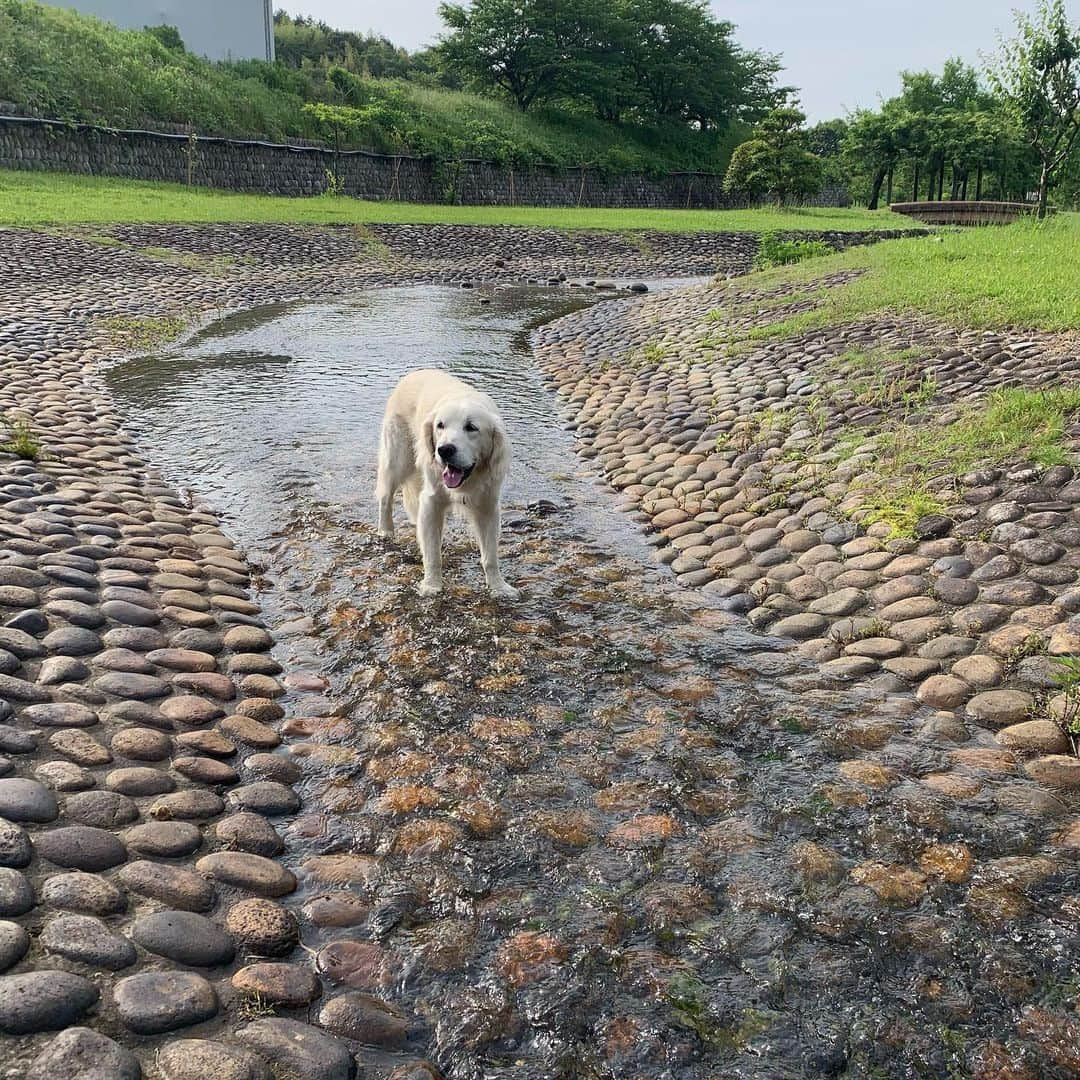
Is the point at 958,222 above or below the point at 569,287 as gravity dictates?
above

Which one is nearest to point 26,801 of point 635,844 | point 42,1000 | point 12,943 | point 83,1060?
point 12,943

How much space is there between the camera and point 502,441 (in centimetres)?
596

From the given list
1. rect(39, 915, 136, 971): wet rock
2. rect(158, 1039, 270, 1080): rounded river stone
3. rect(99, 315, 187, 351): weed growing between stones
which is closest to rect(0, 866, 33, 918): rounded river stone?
rect(39, 915, 136, 971): wet rock

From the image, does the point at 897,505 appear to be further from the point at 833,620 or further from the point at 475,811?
the point at 475,811

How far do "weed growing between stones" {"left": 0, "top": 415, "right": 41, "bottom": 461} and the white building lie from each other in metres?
47.9

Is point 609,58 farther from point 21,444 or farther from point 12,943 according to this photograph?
point 12,943

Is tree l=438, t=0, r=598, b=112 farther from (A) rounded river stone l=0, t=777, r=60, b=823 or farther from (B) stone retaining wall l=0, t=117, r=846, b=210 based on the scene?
(A) rounded river stone l=0, t=777, r=60, b=823

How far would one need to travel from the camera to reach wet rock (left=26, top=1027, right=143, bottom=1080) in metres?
2.21

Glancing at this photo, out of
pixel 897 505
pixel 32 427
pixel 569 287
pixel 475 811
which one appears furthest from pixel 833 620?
pixel 569 287

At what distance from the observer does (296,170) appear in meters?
40.5

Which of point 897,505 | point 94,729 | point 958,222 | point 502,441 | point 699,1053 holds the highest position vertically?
point 958,222

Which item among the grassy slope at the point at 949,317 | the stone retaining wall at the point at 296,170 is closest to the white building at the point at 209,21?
the stone retaining wall at the point at 296,170

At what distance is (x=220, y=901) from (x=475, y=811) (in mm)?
1117

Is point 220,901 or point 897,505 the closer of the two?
point 220,901
